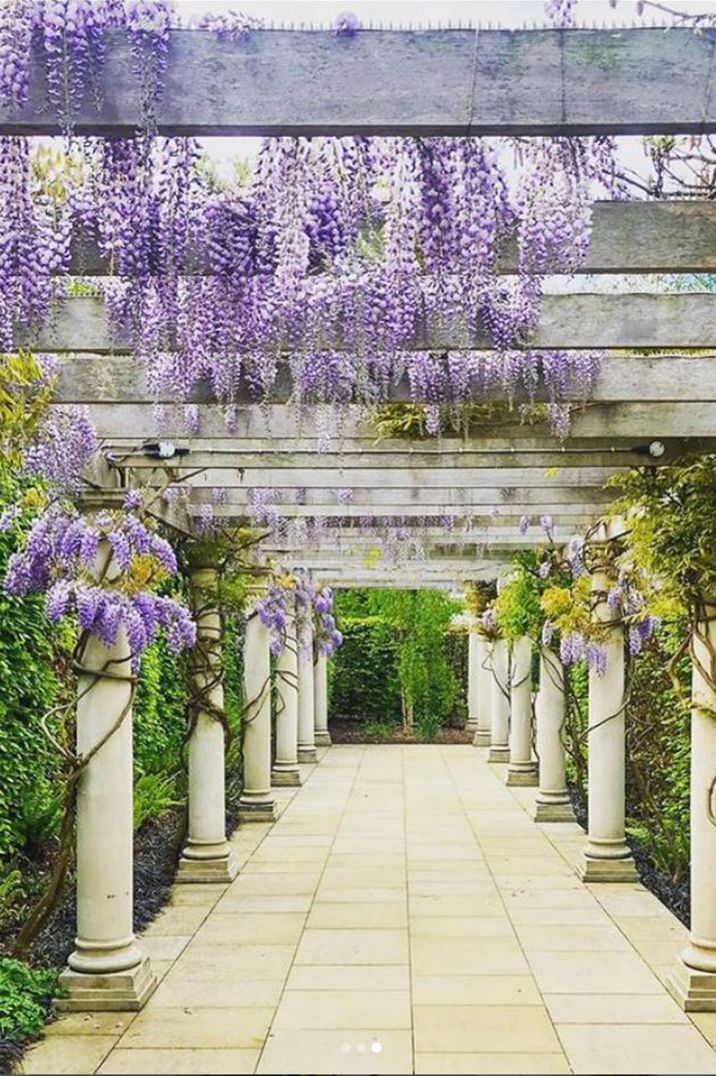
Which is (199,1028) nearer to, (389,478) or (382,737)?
(389,478)

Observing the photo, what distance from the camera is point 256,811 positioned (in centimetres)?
1005

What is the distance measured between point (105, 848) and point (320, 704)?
12484 millimetres

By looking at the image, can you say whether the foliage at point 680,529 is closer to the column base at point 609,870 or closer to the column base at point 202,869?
the column base at point 609,870

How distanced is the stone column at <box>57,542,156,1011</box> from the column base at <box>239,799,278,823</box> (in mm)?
4787

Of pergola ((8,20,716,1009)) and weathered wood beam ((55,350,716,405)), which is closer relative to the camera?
pergola ((8,20,716,1009))

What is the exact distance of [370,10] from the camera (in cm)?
227

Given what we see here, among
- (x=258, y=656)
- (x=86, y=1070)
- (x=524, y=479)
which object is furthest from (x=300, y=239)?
(x=258, y=656)

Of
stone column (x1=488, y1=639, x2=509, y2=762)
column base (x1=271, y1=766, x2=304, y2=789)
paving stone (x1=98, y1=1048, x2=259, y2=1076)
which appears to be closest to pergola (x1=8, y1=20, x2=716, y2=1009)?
paving stone (x1=98, y1=1048, x2=259, y2=1076)

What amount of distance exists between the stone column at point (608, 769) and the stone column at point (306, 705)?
21.9ft

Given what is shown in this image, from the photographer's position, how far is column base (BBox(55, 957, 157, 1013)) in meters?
4.88

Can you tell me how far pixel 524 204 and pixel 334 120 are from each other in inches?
33.3

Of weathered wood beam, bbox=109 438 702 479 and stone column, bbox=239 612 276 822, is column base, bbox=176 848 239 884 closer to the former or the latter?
stone column, bbox=239 612 276 822

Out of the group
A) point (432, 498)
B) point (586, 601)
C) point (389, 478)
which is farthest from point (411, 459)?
point (586, 601)

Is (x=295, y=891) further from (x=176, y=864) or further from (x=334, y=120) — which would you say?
(x=334, y=120)
